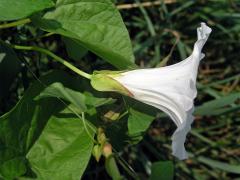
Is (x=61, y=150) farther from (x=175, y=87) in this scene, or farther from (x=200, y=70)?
(x=200, y=70)

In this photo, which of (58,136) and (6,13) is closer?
(6,13)

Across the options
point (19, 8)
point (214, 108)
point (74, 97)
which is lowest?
point (214, 108)

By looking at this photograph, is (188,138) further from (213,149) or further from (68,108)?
(68,108)

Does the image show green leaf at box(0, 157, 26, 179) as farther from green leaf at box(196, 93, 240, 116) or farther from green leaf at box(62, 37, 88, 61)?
green leaf at box(196, 93, 240, 116)

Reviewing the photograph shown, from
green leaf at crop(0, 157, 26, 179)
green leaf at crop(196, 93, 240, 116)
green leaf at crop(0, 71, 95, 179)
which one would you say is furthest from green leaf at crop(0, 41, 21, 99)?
green leaf at crop(196, 93, 240, 116)

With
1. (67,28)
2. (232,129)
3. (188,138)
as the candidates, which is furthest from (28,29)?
(232,129)

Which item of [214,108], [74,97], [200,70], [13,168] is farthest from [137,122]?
[200,70]

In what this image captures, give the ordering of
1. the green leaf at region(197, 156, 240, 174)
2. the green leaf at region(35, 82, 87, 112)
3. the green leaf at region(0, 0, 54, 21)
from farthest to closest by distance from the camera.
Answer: the green leaf at region(197, 156, 240, 174) < the green leaf at region(35, 82, 87, 112) < the green leaf at region(0, 0, 54, 21)
